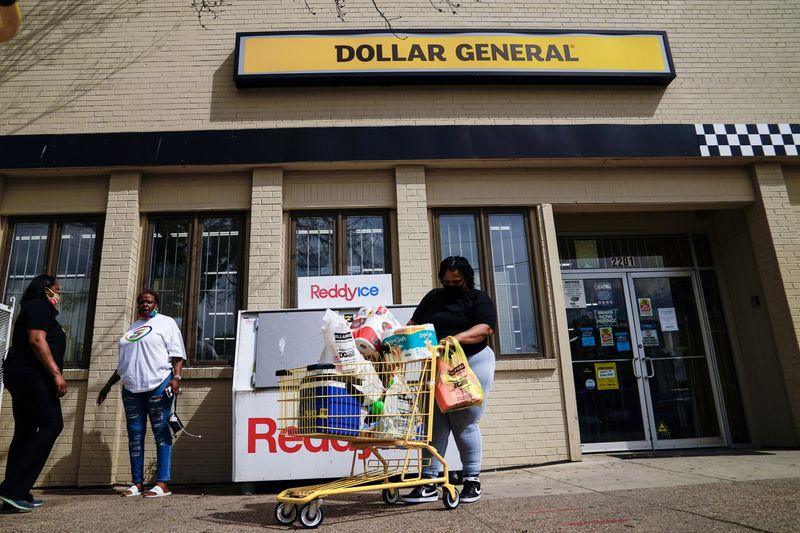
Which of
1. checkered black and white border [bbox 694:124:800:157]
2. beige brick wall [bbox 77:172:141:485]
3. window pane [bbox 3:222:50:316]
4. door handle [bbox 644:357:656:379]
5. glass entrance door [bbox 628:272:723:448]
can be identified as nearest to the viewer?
beige brick wall [bbox 77:172:141:485]

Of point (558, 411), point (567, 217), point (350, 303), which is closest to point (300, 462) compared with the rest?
point (350, 303)

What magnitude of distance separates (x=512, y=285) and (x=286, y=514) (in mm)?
4339

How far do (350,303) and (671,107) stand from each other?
5128 mm

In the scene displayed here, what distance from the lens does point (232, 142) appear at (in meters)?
6.91

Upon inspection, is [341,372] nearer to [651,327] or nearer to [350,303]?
[350,303]

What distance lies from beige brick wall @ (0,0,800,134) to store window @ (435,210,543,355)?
136 centimetres

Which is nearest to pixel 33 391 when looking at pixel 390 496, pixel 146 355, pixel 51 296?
pixel 51 296

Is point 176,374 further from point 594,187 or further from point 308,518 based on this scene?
point 594,187

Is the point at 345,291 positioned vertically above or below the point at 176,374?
above

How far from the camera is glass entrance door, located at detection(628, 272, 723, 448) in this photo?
739 centimetres

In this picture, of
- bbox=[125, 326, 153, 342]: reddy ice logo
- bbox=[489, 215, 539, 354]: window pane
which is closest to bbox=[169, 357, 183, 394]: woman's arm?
bbox=[125, 326, 153, 342]: reddy ice logo

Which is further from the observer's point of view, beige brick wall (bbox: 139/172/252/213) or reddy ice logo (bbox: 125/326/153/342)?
beige brick wall (bbox: 139/172/252/213)

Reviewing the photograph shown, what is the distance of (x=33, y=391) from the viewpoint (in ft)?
14.6

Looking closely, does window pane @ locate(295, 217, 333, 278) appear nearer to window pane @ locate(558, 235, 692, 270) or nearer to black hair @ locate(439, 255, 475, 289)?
black hair @ locate(439, 255, 475, 289)
